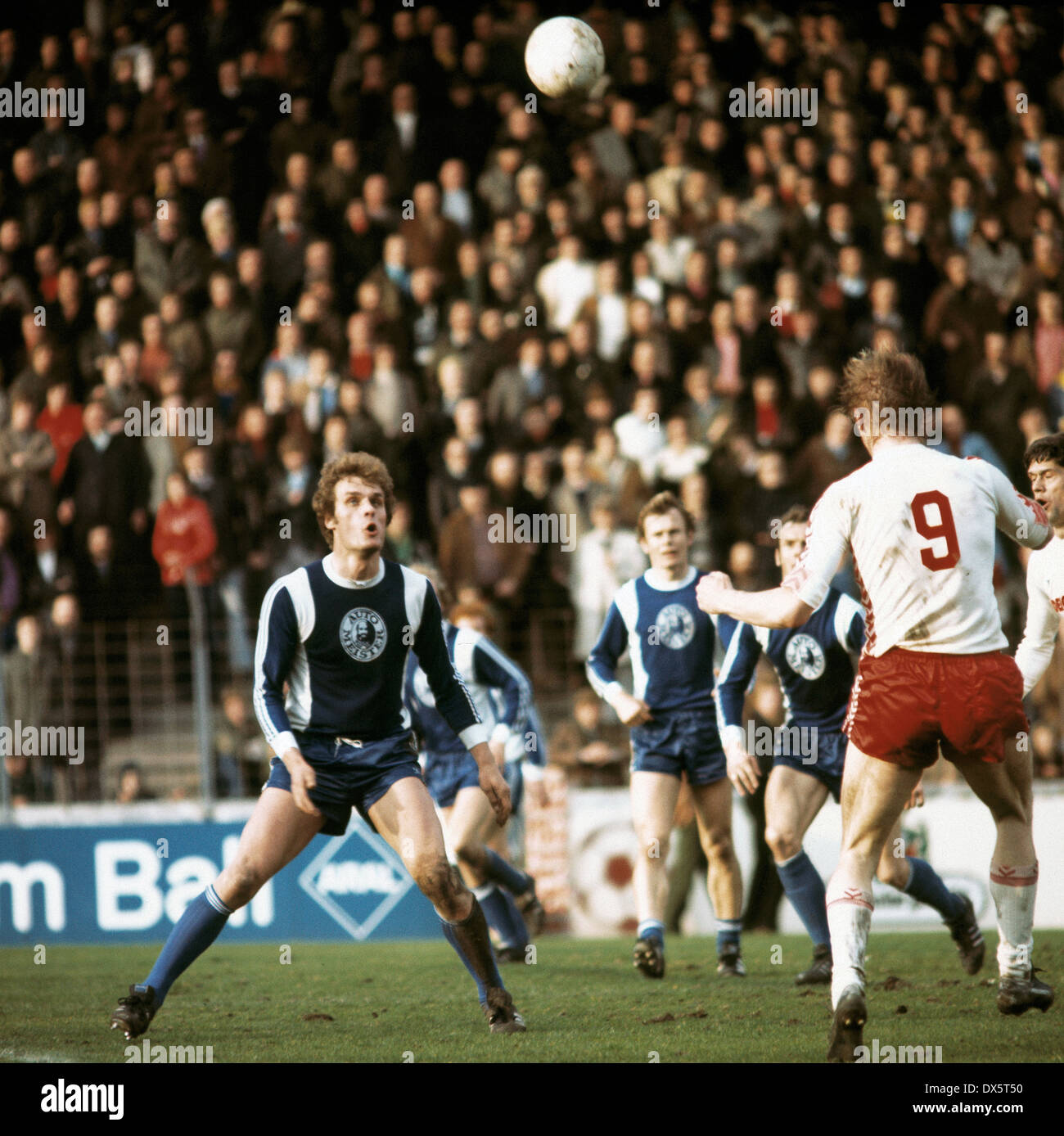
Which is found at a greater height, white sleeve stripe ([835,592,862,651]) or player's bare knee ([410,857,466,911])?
white sleeve stripe ([835,592,862,651])

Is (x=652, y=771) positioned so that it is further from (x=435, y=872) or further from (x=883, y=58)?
(x=883, y=58)

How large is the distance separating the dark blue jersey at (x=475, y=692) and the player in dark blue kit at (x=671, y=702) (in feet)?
1.73

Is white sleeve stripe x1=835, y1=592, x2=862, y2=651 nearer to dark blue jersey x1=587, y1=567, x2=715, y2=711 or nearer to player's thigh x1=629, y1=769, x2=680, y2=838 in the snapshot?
dark blue jersey x1=587, y1=567, x2=715, y2=711

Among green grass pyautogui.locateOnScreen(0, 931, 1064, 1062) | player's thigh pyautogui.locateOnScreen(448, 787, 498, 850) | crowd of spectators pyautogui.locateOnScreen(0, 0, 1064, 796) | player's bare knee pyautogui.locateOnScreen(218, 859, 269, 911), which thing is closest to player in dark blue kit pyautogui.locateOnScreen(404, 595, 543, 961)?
player's thigh pyautogui.locateOnScreen(448, 787, 498, 850)

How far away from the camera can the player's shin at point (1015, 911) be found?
5.82m

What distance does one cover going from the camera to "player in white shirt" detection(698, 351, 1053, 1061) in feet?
17.1

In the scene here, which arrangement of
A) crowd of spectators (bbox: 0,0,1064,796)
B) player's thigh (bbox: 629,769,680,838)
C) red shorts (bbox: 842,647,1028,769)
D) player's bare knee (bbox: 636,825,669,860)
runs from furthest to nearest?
crowd of spectators (bbox: 0,0,1064,796), player's thigh (bbox: 629,769,680,838), player's bare knee (bbox: 636,825,669,860), red shorts (bbox: 842,647,1028,769)

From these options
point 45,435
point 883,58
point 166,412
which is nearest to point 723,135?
point 883,58

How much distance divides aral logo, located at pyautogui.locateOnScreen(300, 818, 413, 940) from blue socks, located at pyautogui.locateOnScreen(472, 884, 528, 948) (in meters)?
2.33

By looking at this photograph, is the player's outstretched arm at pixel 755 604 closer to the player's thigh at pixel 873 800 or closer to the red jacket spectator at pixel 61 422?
the player's thigh at pixel 873 800

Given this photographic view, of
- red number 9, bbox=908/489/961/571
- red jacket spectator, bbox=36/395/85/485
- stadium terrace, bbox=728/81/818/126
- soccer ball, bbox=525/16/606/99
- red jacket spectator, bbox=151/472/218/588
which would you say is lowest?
red number 9, bbox=908/489/961/571

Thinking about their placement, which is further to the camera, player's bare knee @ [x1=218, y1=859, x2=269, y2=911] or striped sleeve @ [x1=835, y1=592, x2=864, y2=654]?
striped sleeve @ [x1=835, y1=592, x2=864, y2=654]

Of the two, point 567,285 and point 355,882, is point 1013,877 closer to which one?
point 355,882

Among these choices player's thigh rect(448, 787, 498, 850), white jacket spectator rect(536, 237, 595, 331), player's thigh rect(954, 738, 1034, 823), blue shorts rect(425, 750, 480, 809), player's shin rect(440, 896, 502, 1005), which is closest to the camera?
player's thigh rect(954, 738, 1034, 823)
